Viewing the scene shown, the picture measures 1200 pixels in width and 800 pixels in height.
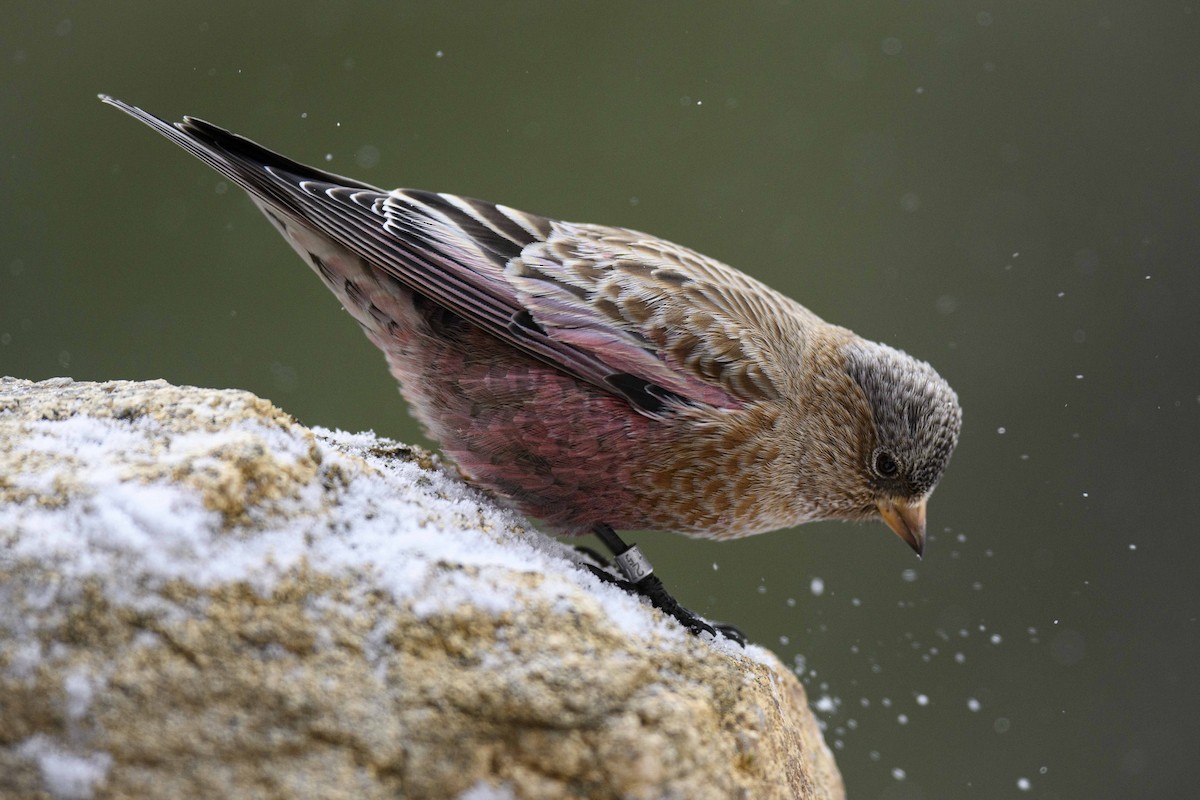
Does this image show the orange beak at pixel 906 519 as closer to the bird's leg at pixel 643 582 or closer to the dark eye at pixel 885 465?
the dark eye at pixel 885 465

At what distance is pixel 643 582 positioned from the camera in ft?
9.15

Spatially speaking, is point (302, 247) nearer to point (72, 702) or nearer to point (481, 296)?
point (481, 296)

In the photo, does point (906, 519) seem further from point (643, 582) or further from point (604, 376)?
point (604, 376)

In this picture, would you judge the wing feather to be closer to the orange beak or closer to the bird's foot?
the bird's foot

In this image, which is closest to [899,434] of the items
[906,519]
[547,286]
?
[906,519]

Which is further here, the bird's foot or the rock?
the bird's foot

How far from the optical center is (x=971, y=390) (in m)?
5.50

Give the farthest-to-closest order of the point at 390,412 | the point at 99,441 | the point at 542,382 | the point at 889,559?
→ 1. the point at 889,559
2. the point at 390,412
3. the point at 542,382
4. the point at 99,441

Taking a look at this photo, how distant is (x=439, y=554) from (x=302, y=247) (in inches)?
56.9

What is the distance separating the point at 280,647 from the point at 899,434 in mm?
2042

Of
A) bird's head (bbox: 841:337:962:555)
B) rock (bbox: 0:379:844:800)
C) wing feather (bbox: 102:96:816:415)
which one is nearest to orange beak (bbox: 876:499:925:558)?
bird's head (bbox: 841:337:962:555)

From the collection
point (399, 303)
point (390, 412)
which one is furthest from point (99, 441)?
point (390, 412)

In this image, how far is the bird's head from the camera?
3.11 meters

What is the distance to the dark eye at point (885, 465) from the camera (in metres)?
3.14
